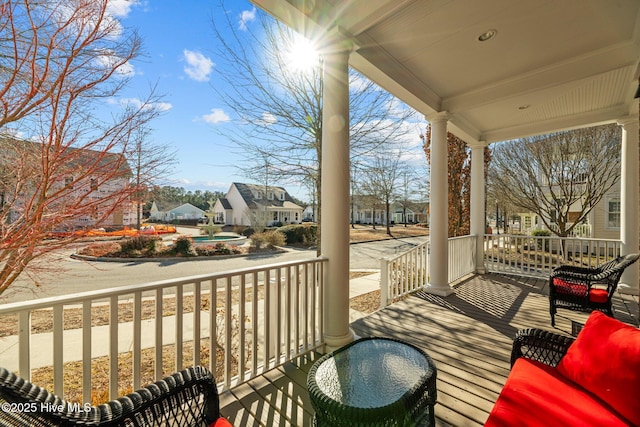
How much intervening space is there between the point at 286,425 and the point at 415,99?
4245 mm

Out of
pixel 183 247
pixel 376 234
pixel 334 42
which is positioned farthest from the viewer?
pixel 376 234

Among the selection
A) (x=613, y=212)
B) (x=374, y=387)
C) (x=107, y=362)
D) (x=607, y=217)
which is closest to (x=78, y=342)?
(x=107, y=362)

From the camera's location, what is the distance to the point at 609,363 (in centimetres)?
133

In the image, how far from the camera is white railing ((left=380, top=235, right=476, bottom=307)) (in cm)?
423

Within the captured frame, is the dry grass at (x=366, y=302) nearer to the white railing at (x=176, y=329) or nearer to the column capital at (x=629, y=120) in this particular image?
the white railing at (x=176, y=329)

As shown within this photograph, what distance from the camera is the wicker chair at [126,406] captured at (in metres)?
0.89

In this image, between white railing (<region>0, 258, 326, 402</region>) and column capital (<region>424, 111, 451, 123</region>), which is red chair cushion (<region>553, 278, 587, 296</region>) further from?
white railing (<region>0, 258, 326, 402</region>)

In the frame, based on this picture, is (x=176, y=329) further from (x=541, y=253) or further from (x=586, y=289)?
(x=541, y=253)

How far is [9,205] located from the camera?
2.18m

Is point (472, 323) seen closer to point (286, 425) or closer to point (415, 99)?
point (286, 425)

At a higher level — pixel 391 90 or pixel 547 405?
pixel 391 90

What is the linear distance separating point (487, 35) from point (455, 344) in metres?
3.42

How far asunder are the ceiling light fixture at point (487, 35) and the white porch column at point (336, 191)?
1552 millimetres

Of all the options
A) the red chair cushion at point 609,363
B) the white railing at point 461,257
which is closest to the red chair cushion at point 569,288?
the white railing at point 461,257
